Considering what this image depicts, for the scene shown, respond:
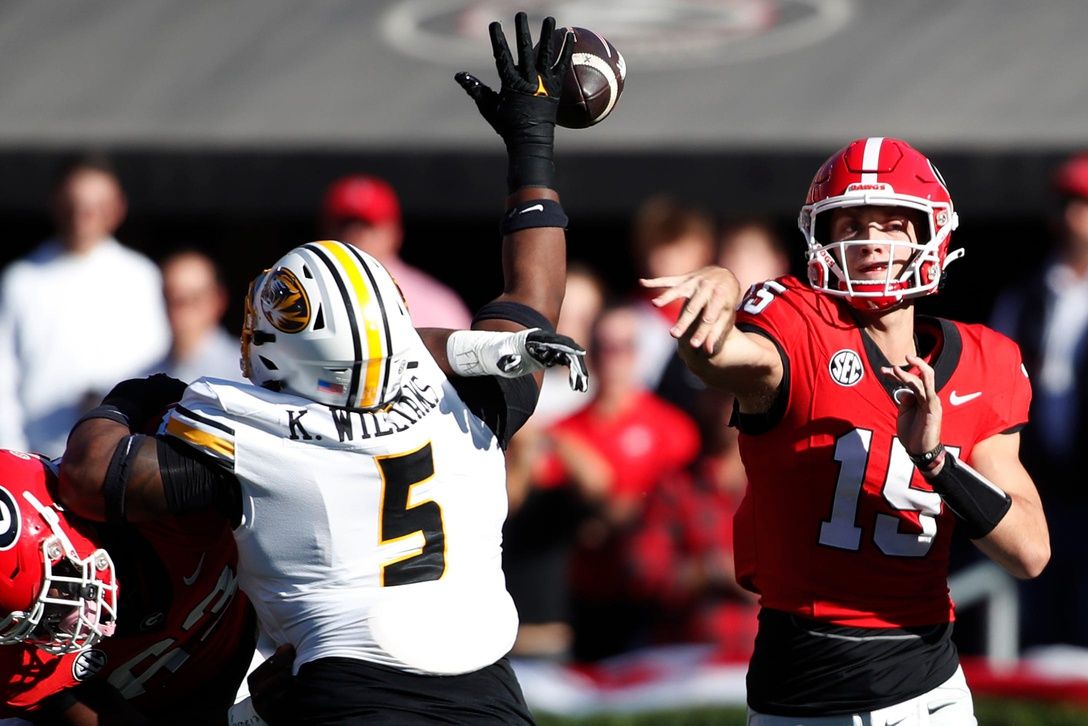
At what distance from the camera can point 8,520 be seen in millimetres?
3596

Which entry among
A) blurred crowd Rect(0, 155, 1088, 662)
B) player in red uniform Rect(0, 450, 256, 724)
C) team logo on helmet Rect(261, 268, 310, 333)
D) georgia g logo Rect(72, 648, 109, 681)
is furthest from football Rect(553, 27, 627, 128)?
blurred crowd Rect(0, 155, 1088, 662)

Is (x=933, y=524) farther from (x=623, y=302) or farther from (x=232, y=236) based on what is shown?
(x=232, y=236)

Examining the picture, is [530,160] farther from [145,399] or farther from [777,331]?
[145,399]

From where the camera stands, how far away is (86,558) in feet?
12.1

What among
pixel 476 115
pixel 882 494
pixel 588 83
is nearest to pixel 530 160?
pixel 588 83

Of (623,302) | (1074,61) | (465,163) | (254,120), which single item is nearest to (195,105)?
(254,120)

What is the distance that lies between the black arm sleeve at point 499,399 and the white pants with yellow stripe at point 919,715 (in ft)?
3.22

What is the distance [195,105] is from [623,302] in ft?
9.63

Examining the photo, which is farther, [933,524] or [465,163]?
[465,163]

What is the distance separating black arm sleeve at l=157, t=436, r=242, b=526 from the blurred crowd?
331 centimetres

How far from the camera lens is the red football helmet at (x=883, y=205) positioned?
404 centimetres

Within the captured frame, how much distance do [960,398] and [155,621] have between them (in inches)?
76.2

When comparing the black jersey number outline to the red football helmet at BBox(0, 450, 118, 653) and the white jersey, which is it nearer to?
the white jersey

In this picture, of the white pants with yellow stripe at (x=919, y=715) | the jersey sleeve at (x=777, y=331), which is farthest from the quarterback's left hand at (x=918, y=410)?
the white pants with yellow stripe at (x=919, y=715)
